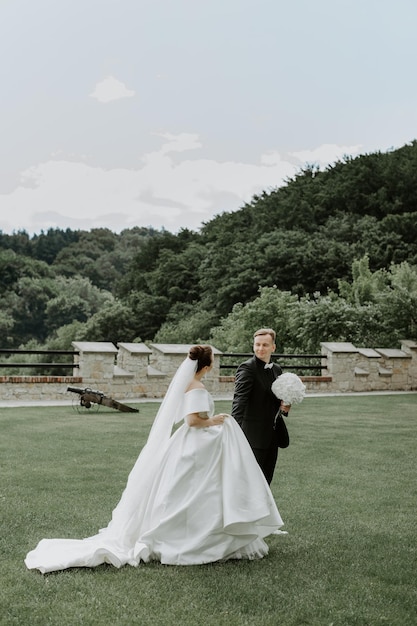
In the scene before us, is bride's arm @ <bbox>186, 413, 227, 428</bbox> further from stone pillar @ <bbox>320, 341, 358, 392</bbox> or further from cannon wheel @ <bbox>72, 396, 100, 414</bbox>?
stone pillar @ <bbox>320, 341, 358, 392</bbox>

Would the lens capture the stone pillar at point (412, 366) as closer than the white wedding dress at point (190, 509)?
No

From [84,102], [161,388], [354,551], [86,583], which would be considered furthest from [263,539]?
[84,102]

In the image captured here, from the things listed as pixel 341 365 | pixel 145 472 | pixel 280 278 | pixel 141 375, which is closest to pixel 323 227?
pixel 280 278

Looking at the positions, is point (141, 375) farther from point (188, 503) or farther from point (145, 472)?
point (188, 503)

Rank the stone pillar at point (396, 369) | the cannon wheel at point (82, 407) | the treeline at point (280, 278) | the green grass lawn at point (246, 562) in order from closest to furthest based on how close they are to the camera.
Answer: the green grass lawn at point (246, 562) < the cannon wheel at point (82, 407) < the stone pillar at point (396, 369) < the treeline at point (280, 278)

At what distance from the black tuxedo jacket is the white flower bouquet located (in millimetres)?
228

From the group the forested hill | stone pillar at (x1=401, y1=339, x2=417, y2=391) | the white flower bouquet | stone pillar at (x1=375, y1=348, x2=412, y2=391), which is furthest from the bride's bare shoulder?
the forested hill

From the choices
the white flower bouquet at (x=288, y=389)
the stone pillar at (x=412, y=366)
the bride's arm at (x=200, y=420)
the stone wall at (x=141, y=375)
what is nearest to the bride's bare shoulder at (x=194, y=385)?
the bride's arm at (x=200, y=420)

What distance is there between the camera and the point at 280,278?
4222 cm

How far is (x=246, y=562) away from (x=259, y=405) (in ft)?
4.77

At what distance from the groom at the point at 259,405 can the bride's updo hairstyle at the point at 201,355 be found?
1.86ft

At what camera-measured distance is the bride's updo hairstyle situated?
19.8 ft

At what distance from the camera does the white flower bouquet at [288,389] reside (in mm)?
6332

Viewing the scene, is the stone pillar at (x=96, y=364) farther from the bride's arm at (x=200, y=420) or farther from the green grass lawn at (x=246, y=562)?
the bride's arm at (x=200, y=420)
